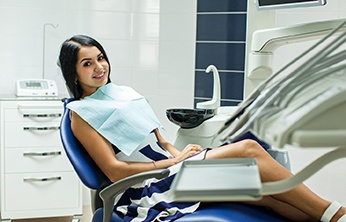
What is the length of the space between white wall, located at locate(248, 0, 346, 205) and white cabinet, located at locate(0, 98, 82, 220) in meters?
1.81

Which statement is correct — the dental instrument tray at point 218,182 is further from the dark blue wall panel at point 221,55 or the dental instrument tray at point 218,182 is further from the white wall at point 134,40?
the white wall at point 134,40

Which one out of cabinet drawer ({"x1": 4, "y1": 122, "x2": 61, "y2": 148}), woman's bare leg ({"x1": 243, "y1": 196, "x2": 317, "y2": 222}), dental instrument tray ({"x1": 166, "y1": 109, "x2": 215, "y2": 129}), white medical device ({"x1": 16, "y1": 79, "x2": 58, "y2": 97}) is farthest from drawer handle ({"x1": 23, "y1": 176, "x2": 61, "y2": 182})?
woman's bare leg ({"x1": 243, "y1": 196, "x2": 317, "y2": 222})

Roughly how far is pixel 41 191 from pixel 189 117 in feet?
5.54

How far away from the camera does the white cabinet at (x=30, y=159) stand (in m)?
4.11

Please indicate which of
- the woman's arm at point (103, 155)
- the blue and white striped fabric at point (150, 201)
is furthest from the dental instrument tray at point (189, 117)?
the woman's arm at point (103, 155)

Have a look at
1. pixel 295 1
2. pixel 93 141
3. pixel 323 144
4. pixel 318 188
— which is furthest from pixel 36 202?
pixel 323 144

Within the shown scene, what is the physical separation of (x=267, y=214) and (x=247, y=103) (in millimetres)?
1303

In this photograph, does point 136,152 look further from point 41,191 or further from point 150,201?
point 41,191

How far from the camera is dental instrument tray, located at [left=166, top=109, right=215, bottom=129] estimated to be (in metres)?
3.07

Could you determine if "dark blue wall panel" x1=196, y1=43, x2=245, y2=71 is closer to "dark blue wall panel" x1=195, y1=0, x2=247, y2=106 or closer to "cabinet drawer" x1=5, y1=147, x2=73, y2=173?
"dark blue wall panel" x1=195, y1=0, x2=247, y2=106

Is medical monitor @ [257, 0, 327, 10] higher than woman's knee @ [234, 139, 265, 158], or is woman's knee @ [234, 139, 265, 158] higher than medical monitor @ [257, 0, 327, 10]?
medical monitor @ [257, 0, 327, 10]

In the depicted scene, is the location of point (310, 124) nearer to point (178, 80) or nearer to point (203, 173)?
point (203, 173)

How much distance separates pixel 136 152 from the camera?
288cm

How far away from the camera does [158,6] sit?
4.83 m
